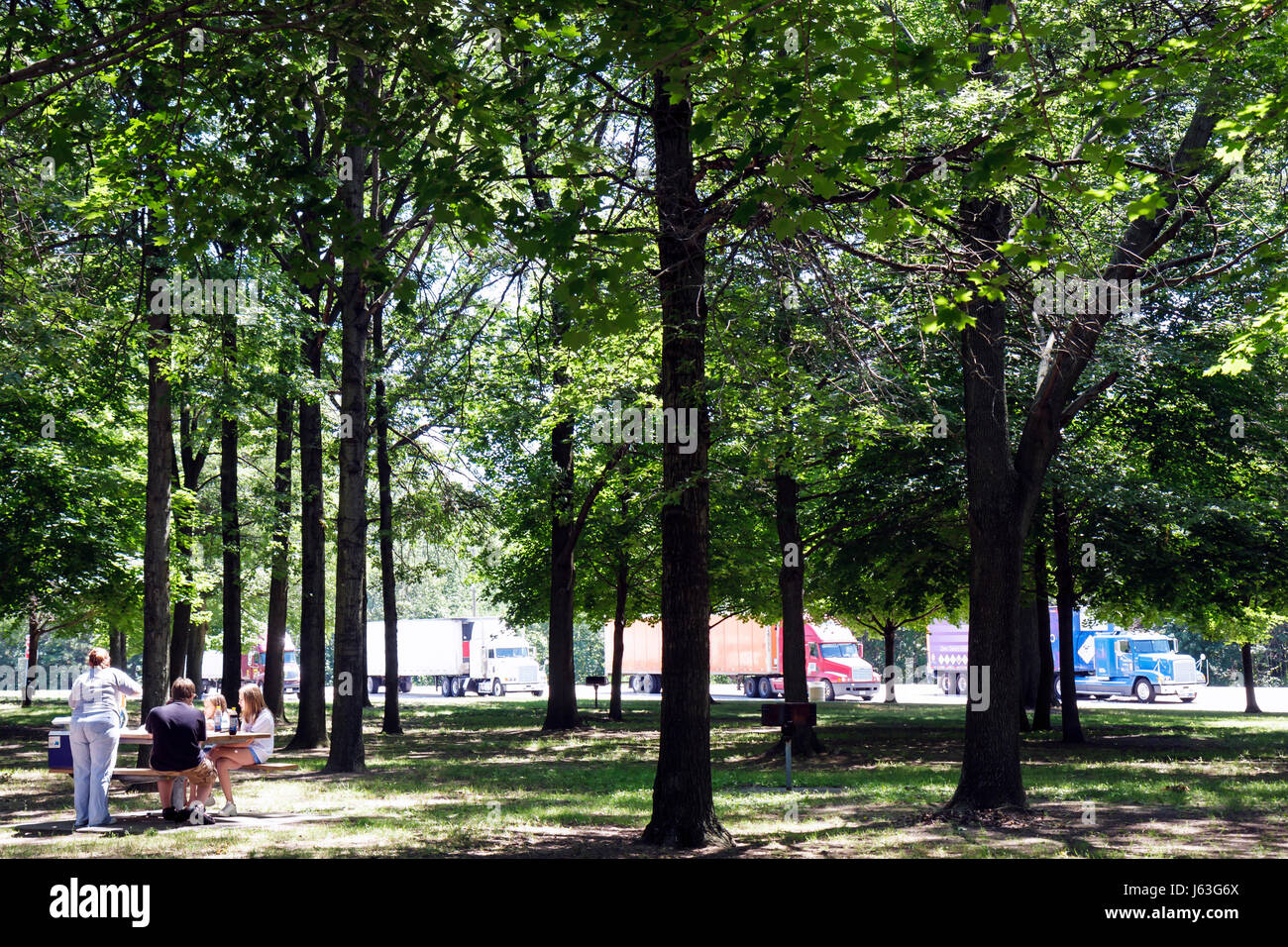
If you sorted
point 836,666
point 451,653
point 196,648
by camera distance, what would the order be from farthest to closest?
1. point 451,653
2. point 836,666
3. point 196,648

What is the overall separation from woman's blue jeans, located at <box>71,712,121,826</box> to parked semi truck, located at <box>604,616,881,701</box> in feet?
130

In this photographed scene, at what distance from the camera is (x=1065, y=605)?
2388cm

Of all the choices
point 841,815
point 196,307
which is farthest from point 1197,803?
point 196,307

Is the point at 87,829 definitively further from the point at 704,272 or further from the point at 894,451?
the point at 894,451

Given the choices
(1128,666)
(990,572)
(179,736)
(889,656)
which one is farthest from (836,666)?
(179,736)

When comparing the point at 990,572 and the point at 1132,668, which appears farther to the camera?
the point at 1132,668

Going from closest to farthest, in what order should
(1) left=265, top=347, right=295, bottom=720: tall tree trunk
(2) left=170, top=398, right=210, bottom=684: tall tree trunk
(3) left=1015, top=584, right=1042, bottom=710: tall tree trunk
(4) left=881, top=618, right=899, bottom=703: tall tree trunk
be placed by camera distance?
(2) left=170, top=398, right=210, bottom=684: tall tree trunk < (1) left=265, top=347, right=295, bottom=720: tall tree trunk < (3) left=1015, top=584, right=1042, bottom=710: tall tree trunk < (4) left=881, top=618, right=899, bottom=703: tall tree trunk

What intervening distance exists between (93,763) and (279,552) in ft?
45.3

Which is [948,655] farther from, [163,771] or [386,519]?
[163,771]

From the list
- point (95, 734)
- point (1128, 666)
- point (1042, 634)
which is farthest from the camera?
point (1128, 666)

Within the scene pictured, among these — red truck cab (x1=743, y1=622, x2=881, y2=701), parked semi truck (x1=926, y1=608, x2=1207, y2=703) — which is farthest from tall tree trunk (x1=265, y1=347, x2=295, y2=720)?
red truck cab (x1=743, y1=622, x2=881, y2=701)

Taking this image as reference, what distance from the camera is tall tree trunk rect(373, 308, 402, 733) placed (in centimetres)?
2545

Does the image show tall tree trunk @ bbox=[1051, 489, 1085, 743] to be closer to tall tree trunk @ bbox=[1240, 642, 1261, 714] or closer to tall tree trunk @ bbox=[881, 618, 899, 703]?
tall tree trunk @ bbox=[1240, 642, 1261, 714]

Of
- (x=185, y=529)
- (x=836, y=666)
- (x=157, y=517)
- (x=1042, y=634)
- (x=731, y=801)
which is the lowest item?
(x=836, y=666)
